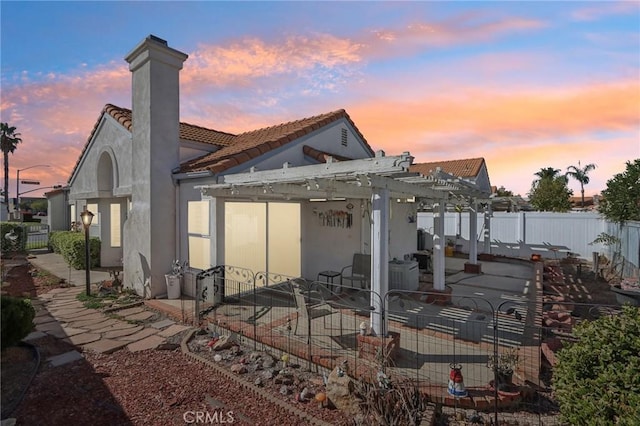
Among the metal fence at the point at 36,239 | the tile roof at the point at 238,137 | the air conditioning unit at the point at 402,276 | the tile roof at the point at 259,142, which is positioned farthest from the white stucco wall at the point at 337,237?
the metal fence at the point at 36,239

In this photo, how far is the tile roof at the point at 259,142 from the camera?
896 centimetres

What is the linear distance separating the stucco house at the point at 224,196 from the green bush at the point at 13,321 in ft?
12.3

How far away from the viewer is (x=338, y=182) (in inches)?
251

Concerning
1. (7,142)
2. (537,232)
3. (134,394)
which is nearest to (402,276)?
(134,394)

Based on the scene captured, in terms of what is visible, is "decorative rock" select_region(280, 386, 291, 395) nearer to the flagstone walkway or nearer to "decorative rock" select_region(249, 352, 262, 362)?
"decorative rock" select_region(249, 352, 262, 362)

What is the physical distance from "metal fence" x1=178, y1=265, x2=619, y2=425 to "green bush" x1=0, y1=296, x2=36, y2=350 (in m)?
2.97

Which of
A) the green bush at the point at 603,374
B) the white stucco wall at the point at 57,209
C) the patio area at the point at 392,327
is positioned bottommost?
the patio area at the point at 392,327

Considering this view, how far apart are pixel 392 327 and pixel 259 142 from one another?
7745 mm

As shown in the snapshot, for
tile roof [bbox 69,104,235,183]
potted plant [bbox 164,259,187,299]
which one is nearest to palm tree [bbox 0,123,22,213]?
tile roof [bbox 69,104,235,183]

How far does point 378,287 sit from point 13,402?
5.59 meters

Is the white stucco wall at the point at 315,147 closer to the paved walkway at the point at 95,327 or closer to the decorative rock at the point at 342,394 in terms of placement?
the paved walkway at the point at 95,327

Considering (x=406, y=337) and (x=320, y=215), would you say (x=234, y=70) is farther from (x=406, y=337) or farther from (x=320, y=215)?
(x=406, y=337)

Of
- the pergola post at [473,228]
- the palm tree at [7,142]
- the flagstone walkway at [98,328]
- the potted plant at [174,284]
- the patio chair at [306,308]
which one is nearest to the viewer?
the patio chair at [306,308]

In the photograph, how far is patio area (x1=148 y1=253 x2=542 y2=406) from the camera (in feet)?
16.2
